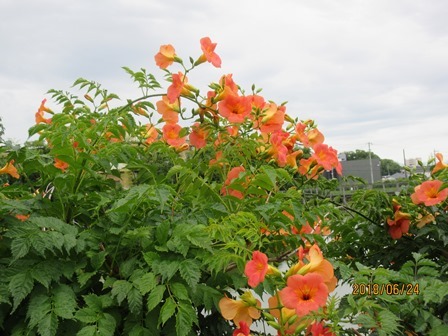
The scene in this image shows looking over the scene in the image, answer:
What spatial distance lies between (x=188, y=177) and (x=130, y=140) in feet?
3.10

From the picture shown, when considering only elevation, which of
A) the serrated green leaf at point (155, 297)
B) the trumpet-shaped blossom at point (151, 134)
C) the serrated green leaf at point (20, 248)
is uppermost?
the trumpet-shaped blossom at point (151, 134)

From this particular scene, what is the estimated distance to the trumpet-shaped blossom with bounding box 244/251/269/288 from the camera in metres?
1.54

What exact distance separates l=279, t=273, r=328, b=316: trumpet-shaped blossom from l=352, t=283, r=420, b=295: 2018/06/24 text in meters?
0.27

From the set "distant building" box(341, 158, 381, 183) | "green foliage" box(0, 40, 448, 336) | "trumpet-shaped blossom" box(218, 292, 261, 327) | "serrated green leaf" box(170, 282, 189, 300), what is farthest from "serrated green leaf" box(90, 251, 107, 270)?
"distant building" box(341, 158, 381, 183)

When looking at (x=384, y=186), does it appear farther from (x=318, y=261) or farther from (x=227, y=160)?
(x=318, y=261)

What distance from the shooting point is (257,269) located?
1.58m

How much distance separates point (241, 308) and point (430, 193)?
55.9 inches

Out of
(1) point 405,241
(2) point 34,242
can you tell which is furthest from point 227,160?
(1) point 405,241

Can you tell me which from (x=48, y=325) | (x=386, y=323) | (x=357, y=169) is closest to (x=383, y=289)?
(x=386, y=323)

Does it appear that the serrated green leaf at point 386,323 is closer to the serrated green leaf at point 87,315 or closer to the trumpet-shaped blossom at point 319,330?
the trumpet-shaped blossom at point 319,330

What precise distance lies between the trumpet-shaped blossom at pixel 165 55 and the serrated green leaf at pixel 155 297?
1.07m

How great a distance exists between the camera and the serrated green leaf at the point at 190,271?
151 cm

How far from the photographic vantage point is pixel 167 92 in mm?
2109

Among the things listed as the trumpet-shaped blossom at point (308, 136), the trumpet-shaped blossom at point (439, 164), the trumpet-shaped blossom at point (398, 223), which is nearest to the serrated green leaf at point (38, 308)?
the trumpet-shaped blossom at point (308, 136)
